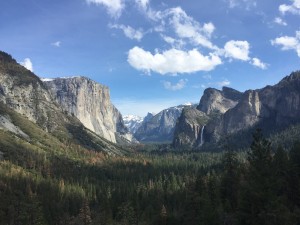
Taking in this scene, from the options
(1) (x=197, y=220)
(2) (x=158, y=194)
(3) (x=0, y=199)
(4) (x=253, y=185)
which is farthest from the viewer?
(2) (x=158, y=194)

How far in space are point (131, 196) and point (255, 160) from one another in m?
140

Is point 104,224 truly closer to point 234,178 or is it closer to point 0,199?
point 234,178

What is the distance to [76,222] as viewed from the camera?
134 metres

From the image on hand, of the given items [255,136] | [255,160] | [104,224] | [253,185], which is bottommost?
[104,224]

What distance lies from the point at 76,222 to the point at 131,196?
66.0 m

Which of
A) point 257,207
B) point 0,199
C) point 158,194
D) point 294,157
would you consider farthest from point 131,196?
point 257,207

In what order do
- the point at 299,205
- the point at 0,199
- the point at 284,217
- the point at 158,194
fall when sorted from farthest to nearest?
the point at 158,194 < the point at 0,199 < the point at 299,205 < the point at 284,217

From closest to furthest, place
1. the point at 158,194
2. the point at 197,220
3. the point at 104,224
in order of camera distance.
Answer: the point at 197,220, the point at 104,224, the point at 158,194

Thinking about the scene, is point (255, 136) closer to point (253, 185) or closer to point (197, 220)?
point (253, 185)

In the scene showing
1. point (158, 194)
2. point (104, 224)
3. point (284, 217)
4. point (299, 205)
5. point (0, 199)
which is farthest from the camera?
point (158, 194)

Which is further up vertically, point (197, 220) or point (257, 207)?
point (257, 207)

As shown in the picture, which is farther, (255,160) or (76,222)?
(76,222)

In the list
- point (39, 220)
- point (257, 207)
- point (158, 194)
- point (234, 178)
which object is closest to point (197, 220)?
point (234, 178)

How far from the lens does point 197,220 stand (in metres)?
107
